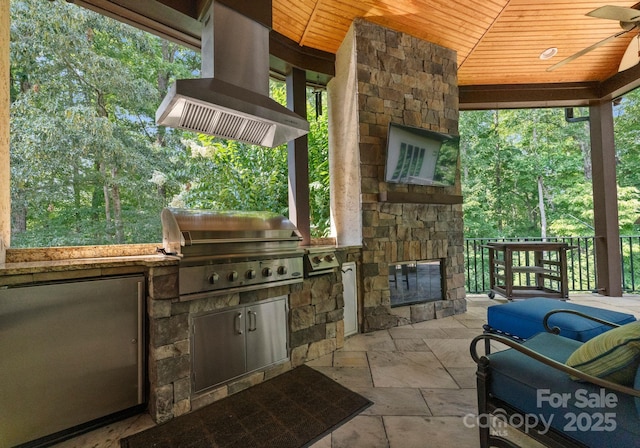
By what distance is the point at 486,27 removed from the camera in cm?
350

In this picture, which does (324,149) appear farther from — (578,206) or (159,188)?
(578,206)

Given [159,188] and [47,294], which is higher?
[159,188]

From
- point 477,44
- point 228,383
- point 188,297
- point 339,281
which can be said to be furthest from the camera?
point 477,44

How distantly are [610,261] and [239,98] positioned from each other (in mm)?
5901

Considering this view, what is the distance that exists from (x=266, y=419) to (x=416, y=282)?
251 centimetres

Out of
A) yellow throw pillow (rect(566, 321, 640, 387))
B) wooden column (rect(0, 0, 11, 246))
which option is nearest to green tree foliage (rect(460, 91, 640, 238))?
yellow throw pillow (rect(566, 321, 640, 387))

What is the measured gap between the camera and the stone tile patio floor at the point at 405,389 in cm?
153

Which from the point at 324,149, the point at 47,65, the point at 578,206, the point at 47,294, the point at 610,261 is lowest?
the point at 610,261

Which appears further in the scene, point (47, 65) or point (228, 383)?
point (47, 65)

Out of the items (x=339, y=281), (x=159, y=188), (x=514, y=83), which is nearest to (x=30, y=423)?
(x=339, y=281)

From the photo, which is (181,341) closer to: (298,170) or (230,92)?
(230,92)

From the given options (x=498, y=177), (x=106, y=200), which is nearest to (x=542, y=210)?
(x=498, y=177)

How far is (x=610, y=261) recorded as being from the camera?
14.5ft

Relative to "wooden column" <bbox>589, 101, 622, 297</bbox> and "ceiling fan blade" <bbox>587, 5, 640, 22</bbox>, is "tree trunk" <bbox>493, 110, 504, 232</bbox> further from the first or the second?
"ceiling fan blade" <bbox>587, 5, 640, 22</bbox>
